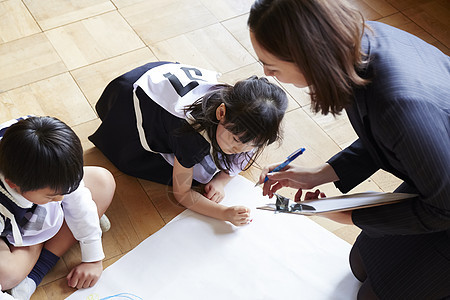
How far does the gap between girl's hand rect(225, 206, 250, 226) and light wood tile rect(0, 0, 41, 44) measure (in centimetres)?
89

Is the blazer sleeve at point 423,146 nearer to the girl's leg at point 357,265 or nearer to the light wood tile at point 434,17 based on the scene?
the girl's leg at point 357,265

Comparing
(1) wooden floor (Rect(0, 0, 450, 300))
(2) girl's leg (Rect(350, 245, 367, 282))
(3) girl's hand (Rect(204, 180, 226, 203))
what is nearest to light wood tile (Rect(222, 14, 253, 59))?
(1) wooden floor (Rect(0, 0, 450, 300))

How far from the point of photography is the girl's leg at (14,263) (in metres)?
1.08

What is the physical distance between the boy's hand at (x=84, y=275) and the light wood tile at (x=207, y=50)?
706mm

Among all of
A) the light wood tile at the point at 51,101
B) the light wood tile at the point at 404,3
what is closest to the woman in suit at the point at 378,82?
the light wood tile at the point at 51,101

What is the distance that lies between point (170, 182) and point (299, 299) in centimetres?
42

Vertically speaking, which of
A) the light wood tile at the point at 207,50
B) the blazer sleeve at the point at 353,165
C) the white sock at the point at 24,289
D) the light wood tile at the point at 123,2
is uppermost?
the blazer sleeve at the point at 353,165

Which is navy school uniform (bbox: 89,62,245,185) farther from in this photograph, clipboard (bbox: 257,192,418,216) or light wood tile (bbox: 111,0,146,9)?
light wood tile (bbox: 111,0,146,9)

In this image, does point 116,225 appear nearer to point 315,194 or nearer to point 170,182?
point 170,182

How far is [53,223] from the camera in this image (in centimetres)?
112

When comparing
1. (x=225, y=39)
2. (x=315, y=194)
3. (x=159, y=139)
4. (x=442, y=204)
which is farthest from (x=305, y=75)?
(x=225, y=39)

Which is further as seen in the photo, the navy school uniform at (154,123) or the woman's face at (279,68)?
the navy school uniform at (154,123)

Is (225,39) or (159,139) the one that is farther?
(225,39)

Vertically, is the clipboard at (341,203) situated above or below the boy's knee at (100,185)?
above
